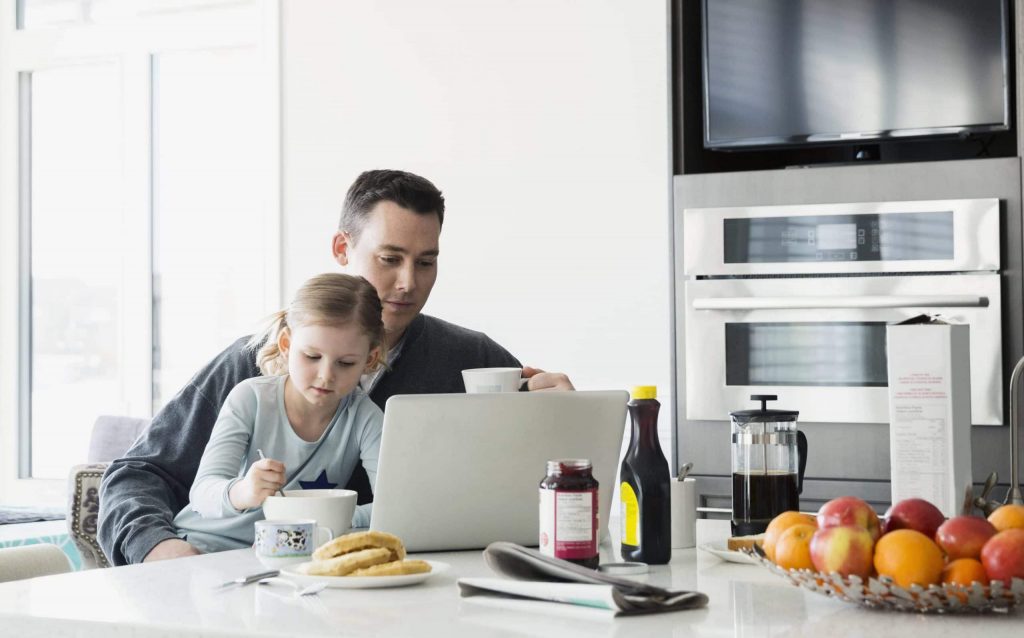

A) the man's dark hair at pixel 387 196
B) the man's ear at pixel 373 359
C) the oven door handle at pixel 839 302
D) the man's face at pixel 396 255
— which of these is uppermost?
the man's dark hair at pixel 387 196

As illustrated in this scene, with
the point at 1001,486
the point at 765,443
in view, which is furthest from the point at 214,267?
the point at 765,443

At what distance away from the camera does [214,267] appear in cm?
438

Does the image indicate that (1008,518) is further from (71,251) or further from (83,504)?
(71,251)

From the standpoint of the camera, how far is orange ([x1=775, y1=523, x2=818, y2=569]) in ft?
3.99

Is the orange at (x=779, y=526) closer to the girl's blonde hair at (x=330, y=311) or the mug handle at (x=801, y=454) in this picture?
the mug handle at (x=801, y=454)

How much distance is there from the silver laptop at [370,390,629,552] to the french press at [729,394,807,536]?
0.18m

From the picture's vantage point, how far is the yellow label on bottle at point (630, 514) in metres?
1.52

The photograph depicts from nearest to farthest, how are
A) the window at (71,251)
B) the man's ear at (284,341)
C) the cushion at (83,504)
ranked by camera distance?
the man's ear at (284,341) < the cushion at (83,504) < the window at (71,251)

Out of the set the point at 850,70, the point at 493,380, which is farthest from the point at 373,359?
the point at 850,70

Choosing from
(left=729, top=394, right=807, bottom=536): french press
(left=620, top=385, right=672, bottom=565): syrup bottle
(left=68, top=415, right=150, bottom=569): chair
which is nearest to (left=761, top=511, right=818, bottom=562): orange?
(left=620, top=385, right=672, bottom=565): syrup bottle

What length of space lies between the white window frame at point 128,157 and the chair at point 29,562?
7.08 ft

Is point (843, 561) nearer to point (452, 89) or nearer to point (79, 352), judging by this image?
point (452, 89)

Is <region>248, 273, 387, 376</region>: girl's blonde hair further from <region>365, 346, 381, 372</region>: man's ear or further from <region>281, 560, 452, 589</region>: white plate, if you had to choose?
<region>281, 560, 452, 589</region>: white plate

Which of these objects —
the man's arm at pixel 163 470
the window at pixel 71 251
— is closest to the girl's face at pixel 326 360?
the man's arm at pixel 163 470
